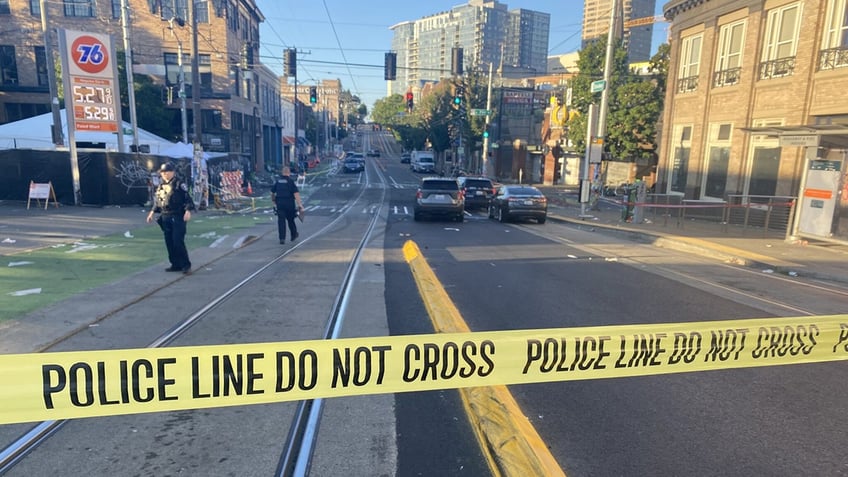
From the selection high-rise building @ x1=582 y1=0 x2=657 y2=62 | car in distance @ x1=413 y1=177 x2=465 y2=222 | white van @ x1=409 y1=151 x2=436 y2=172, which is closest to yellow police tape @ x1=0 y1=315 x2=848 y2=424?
car in distance @ x1=413 y1=177 x2=465 y2=222

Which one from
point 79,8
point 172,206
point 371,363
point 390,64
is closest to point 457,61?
point 390,64

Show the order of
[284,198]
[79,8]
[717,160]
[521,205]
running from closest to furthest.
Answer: [284,198]
[521,205]
[717,160]
[79,8]

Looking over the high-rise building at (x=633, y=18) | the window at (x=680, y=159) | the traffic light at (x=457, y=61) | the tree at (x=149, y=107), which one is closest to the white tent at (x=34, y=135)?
the tree at (x=149, y=107)

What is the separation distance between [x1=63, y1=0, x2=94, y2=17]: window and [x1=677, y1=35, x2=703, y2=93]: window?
1529 inches

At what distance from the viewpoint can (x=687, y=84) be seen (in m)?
21.3

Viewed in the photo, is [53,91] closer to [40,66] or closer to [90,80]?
[90,80]

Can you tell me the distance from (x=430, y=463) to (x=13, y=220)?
52.8 feet

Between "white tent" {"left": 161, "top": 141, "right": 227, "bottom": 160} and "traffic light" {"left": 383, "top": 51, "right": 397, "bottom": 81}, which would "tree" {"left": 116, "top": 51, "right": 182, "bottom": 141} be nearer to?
"white tent" {"left": 161, "top": 141, "right": 227, "bottom": 160}

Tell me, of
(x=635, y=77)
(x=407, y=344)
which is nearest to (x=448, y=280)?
(x=407, y=344)

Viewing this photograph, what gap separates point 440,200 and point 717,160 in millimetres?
10845

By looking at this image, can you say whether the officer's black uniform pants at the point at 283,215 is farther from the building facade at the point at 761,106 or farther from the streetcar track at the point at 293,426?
the building facade at the point at 761,106

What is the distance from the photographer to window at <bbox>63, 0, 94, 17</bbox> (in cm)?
3628

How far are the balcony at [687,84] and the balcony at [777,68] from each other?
11.2 feet

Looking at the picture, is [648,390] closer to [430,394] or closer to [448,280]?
[430,394]
